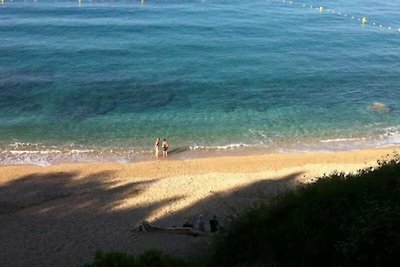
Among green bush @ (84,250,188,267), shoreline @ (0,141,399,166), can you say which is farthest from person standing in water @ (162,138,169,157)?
green bush @ (84,250,188,267)

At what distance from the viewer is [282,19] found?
68000mm

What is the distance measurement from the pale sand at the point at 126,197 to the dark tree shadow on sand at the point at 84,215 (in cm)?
4

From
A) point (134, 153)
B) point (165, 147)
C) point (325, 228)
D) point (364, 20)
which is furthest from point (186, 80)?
point (364, 20)

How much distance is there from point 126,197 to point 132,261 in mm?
12073

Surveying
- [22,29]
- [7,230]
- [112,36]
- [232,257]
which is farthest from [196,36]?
[232,257]

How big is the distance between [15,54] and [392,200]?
4318 cm

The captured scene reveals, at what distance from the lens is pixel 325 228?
1266cm

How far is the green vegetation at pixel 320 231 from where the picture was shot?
10.6 metres

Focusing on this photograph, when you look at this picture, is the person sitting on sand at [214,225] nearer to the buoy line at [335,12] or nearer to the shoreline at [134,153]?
the shoreline at [134,153]

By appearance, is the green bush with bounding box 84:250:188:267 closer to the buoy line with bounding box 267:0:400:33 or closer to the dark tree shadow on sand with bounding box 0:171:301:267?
the dark tree shadow on sand with bounding box 0:171:301:267

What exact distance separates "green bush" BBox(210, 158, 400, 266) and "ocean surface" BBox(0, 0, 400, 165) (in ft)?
51.0

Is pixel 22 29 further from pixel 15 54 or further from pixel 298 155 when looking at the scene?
pixel 298 155

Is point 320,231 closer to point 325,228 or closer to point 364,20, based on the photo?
point 325,228

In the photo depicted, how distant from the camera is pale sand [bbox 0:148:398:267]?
19266 mm
